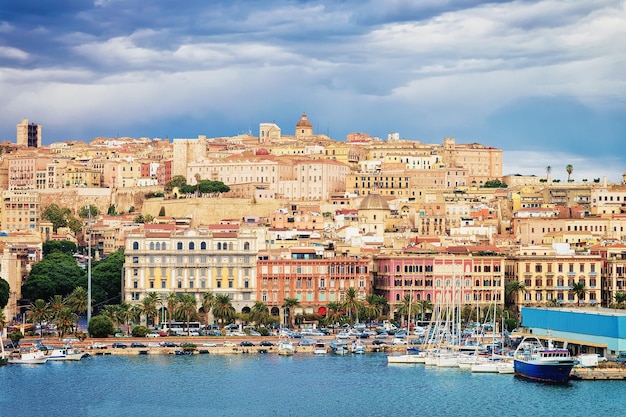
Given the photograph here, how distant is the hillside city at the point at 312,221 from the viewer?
286 ft

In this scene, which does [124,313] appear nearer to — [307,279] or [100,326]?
[100,326]

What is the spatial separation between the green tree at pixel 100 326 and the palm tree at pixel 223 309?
6.86 m

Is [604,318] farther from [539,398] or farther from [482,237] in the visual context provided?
[482,237]

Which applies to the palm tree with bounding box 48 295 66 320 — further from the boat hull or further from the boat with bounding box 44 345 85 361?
the boat hull

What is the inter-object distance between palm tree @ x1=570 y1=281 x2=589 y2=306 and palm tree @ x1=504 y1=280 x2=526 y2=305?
10.0ft

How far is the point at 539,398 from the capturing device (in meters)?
62.2

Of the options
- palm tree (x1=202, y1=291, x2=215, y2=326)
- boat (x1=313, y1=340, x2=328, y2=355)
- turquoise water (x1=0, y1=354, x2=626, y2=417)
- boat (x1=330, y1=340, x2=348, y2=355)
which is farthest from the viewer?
palm tree (x1=202, y1=291, x2=215, y2=326)

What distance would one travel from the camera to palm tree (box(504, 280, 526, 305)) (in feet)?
292

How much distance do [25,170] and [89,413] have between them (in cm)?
9713

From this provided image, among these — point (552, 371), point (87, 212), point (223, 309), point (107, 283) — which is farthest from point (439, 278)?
point (87, 212)

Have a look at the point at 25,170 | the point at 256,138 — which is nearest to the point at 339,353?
the point at 25,170

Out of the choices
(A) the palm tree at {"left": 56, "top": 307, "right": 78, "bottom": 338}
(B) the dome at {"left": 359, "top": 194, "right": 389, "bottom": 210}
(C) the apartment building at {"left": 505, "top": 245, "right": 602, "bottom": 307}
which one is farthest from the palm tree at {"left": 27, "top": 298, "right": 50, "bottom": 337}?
(B) the dome at {"left": 359, "top": 194, "right": 389, "bottom": 210}

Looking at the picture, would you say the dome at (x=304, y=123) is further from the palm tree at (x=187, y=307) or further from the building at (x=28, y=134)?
the palm tree at (x=187, y=307)

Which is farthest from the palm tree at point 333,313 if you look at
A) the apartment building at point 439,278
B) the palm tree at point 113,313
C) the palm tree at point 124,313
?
the palm tree at point 113,313
